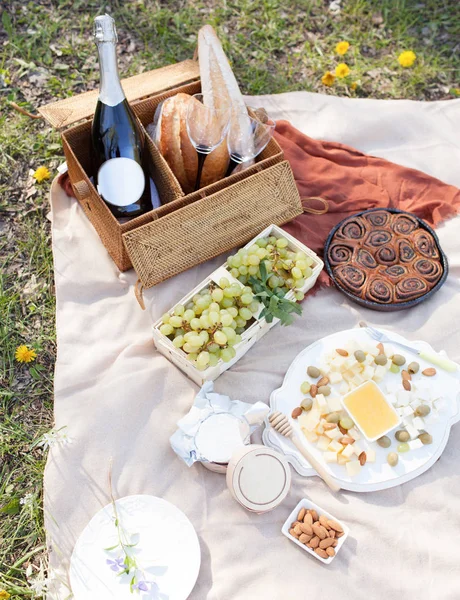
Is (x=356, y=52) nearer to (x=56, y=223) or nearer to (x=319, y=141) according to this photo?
(x=319, y=141)

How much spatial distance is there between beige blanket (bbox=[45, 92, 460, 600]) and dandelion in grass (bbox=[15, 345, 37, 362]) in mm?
116

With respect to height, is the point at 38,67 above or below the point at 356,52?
above

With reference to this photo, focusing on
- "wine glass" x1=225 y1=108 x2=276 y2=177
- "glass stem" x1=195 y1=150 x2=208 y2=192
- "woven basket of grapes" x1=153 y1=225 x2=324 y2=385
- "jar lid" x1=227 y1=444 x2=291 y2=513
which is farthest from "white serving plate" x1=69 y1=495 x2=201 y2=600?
"wine glass" x1=225 y1=108 x2=276 y2=177

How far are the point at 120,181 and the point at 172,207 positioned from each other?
17 cm

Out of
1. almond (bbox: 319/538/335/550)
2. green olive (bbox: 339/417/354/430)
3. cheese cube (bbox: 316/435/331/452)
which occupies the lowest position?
almond (bbox: 319/538/335/550)

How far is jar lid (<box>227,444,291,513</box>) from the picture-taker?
145 centimetres

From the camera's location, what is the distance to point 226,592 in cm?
145

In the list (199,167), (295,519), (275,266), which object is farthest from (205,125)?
(295,519)

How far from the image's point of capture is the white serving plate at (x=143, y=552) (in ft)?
4.61

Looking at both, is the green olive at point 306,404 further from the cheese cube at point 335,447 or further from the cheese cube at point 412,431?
the cheese cube at point 412,431

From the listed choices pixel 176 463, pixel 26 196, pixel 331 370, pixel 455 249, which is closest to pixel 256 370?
pixel 331 370

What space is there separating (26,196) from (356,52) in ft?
5.14

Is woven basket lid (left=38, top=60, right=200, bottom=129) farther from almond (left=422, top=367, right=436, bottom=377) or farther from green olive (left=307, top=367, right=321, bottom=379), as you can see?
almond (left=422, top=367, right=436, bottom=377)

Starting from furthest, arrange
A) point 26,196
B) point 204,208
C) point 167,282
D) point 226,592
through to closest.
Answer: point 26,196 < point 167,282 < point 204,208 < point 226,592
